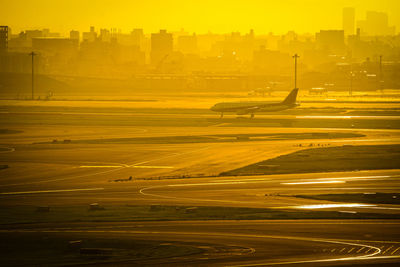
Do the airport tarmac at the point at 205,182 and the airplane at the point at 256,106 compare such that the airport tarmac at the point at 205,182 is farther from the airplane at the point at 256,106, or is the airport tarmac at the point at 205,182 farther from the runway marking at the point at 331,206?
the airplane at the point at 256,106

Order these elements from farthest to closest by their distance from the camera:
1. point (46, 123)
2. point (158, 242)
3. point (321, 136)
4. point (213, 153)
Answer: point (46, 123)
point (321, 136)
point (213, 153)
point (158, 242)

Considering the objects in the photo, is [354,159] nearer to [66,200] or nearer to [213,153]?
[213,153]

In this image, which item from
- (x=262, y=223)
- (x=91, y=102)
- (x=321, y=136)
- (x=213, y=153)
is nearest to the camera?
(x=262, y=223)

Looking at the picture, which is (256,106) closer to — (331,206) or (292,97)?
(292,97)

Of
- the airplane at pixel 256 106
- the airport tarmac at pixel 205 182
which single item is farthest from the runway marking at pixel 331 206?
the airplane at pixel 256 106

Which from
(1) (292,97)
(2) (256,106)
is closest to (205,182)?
(2) (256,106)

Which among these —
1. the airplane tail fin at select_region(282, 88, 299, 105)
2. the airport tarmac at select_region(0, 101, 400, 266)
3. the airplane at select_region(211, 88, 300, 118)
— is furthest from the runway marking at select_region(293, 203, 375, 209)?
the airplane tail fin at select_region(282, 88, 299, 105)

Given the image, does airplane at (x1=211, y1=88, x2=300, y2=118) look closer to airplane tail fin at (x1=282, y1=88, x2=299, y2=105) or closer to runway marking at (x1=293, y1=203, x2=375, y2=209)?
airplane tail fin at (x1=282, y1=88, x2=299, y2=105)

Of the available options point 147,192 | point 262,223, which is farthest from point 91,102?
point 262,223
